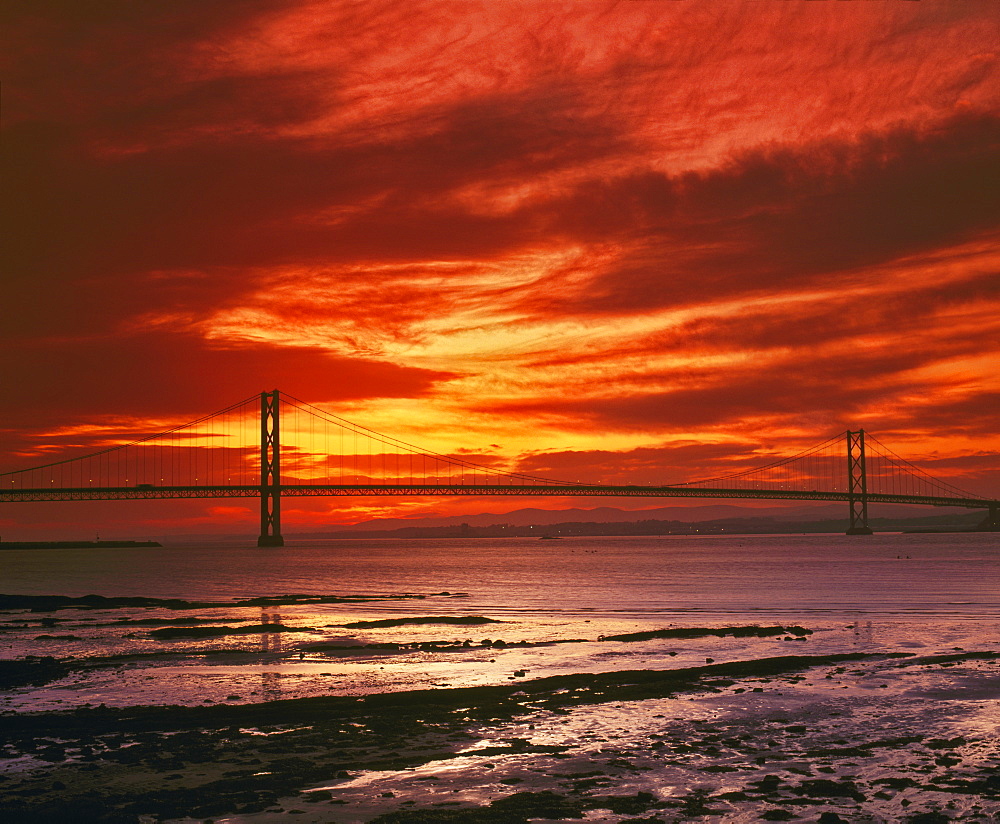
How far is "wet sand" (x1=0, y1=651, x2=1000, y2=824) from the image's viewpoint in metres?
9.33

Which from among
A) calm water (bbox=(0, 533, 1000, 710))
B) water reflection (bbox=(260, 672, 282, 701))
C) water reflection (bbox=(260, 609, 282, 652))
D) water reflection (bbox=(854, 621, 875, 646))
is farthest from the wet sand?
water reflection (bbox=(260, 609, 282, 652))

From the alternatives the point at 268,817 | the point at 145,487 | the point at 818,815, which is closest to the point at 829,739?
the point at 818,815

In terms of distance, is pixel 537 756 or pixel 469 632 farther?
pixel 469 632

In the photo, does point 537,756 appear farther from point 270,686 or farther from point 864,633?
point 864,633

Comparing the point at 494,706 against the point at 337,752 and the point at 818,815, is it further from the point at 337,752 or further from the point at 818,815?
the point at 818,815

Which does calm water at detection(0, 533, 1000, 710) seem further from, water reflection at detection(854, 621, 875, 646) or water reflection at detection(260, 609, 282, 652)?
water reflection at detection(260, 609, 282, 652)

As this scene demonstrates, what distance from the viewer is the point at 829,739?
12.3 meters

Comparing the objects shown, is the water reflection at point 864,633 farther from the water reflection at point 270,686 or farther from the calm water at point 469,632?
the water reflection at point 270,686

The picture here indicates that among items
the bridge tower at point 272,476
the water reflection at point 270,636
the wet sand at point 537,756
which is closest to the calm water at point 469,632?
the water reflection at point 270,636

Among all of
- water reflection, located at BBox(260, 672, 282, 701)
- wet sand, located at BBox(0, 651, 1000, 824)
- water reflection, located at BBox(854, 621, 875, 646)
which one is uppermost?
wet sand, located at BBox(0, 651, 1000, 824)

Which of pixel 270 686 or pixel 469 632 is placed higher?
pixel 270 686

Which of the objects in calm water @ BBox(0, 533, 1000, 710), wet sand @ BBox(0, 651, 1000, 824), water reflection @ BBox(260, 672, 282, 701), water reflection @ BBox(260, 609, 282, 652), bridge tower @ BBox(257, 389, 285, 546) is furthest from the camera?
bridge tower @ BBox(257, 389, 285, 546)

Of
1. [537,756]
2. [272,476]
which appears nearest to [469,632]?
[537,756]

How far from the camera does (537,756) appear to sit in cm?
1145
